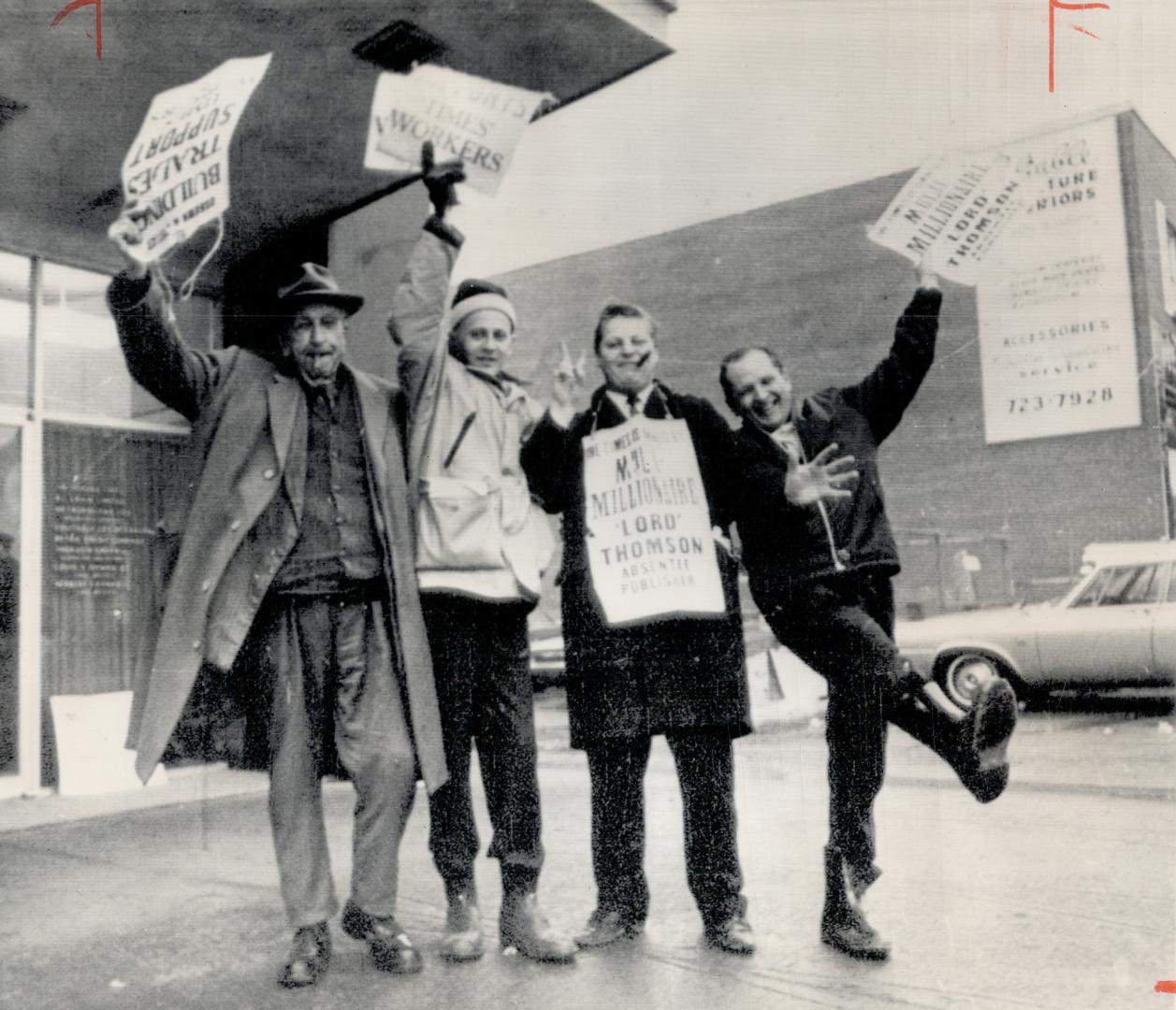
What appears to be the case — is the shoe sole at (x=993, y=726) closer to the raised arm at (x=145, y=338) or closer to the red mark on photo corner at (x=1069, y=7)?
the red mark on photo corner at (x=1069, y=7)

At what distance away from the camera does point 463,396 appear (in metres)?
2.95

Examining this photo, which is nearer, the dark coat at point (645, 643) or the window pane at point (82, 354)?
the dark coat at point (645, 643)

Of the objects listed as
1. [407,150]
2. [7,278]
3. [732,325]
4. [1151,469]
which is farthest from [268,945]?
[732,325]

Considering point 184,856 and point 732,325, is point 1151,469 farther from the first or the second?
point 732,325

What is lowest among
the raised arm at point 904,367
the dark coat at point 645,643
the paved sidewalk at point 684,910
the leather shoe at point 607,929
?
the paved sidewalk at point 684,910

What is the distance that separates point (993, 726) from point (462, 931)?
1447mm

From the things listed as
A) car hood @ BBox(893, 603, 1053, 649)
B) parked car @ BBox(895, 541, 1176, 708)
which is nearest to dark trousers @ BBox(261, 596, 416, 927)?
parked car @ BBox(895, 541, 1176, 708)

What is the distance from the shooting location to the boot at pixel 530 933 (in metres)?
2.68

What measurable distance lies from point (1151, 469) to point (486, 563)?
9.46 feet

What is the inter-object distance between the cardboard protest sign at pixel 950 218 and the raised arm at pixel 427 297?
3.95ft

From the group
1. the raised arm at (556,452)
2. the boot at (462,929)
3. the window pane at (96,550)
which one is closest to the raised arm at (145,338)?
the raised arm at (556,452)

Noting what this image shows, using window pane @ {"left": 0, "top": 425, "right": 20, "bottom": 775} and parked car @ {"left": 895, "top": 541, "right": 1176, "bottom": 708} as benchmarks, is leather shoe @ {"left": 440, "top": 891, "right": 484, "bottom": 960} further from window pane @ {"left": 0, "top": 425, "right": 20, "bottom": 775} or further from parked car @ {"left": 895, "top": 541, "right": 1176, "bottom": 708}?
parked car @ {"left": 895, "top": 541, "right": 1176, "bottom": 708}

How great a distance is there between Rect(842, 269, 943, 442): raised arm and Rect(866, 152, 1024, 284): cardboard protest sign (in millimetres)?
88

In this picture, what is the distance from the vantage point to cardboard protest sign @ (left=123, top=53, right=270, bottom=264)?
288cm
